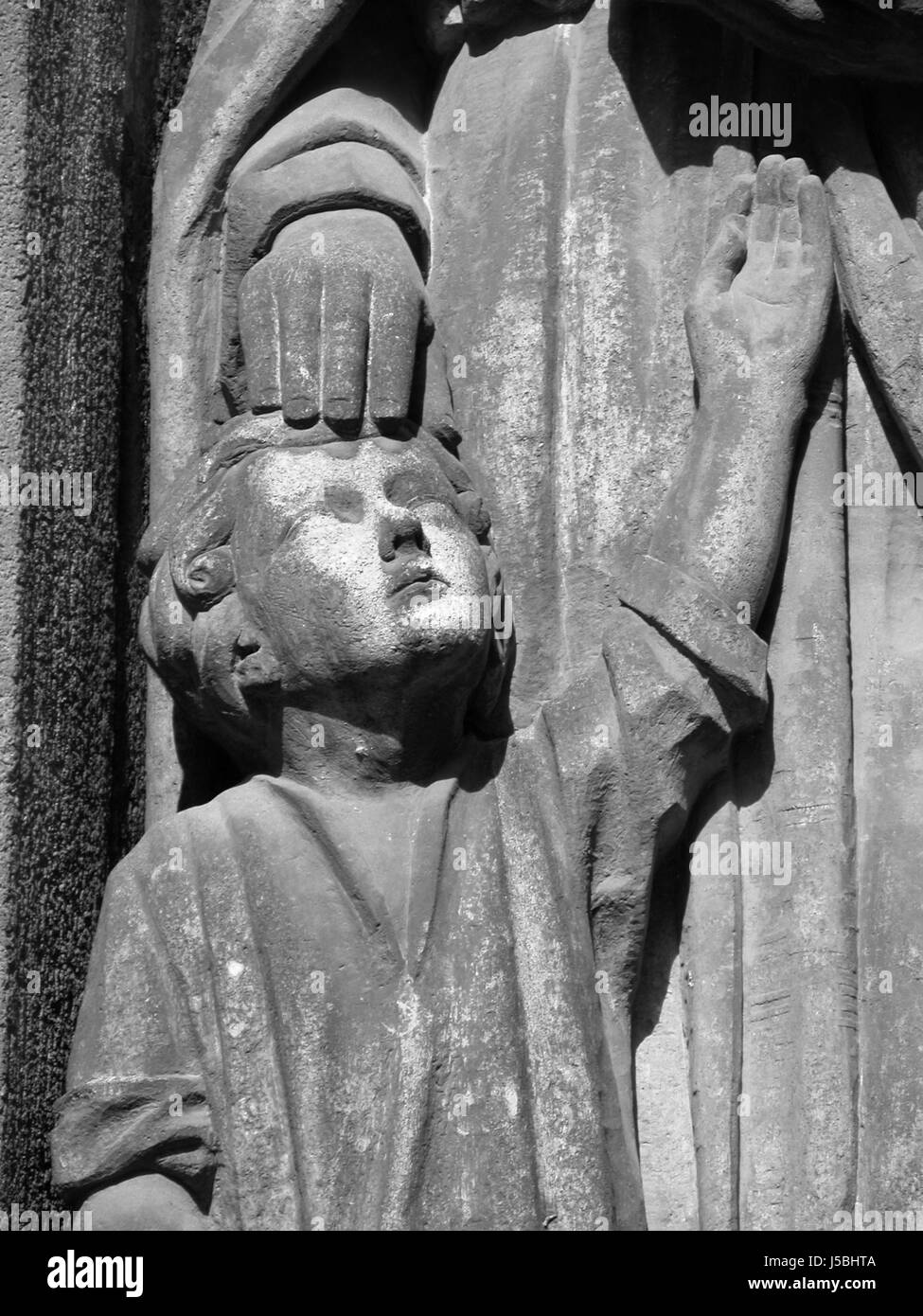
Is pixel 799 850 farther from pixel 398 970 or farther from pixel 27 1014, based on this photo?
pixel 27 1014

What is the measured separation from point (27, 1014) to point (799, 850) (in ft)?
3.88

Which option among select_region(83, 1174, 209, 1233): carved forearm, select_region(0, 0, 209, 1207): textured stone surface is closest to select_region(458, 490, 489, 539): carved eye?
select_region(0, 0, 209, 1207): textured stone surface

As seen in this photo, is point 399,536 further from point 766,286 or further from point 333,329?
point 766,286

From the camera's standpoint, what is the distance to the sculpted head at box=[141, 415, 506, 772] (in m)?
3.65

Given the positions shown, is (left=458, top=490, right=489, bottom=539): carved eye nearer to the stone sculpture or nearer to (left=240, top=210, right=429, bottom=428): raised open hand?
the stone sculpture

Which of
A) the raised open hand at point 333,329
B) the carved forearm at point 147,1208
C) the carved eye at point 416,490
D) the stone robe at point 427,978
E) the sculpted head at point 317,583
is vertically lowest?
the carved forearm at point 147,1208

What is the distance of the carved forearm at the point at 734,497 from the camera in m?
3.77

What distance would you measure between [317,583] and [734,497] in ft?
1.98

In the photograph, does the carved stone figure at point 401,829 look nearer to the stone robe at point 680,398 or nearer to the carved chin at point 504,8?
the stone robe at point 680,398

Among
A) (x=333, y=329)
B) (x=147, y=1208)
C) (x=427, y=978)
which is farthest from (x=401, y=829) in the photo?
(x=333, y=329)

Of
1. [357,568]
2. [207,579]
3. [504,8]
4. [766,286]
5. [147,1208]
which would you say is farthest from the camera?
[504,8]

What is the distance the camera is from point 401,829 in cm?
369

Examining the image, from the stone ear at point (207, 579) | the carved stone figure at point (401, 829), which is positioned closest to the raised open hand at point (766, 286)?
the carved stone figure at point (401, 829)

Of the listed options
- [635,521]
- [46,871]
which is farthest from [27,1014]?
[635,521]
